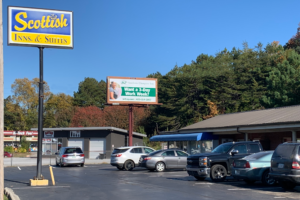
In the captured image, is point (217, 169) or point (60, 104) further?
point (60, 104)

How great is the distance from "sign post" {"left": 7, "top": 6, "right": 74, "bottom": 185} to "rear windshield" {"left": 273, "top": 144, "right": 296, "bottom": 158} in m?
10.00

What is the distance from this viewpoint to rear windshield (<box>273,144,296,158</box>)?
41.6ft

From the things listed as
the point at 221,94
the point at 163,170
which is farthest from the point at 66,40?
the point at 221,94

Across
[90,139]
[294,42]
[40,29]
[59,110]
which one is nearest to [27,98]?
[59,110]

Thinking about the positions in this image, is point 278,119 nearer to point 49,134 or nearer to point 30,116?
point 49,134

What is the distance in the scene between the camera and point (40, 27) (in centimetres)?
1686

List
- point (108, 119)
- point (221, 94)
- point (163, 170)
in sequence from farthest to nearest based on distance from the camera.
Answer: point (108, 119), point (221, 94), point (163, 170)

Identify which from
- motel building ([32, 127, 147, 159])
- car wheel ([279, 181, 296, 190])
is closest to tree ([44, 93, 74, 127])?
motel building ([32, 127, 147, 159])

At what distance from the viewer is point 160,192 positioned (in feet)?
41.9

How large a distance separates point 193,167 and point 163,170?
6433mm

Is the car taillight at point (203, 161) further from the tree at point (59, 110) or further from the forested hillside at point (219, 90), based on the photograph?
the tree at point (59, 110)

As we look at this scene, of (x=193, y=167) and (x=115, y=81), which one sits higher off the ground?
(x=115, y=81)

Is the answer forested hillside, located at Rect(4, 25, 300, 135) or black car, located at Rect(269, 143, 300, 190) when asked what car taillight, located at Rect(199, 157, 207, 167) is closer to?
black car, located at Rect(269, 143, 300, 190)

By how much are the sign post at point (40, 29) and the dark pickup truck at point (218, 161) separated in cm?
749
